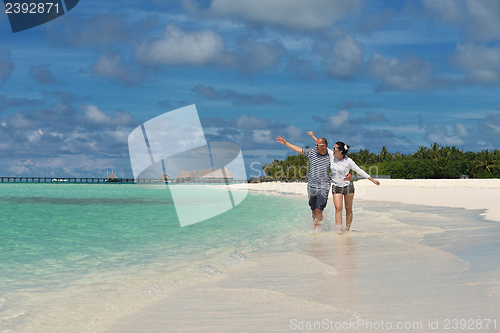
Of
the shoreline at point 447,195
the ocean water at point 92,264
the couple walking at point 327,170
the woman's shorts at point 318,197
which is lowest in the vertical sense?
the shoreline at point 447,195

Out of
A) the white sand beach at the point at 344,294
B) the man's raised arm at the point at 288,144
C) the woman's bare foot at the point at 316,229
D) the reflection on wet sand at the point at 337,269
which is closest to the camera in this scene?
the white sand beach at the point at 344,294

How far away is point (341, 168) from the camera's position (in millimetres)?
9039

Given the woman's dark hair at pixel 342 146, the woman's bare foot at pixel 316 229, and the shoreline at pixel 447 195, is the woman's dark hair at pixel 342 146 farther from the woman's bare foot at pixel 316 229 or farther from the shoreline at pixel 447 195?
the shoreline at pixel 447 195

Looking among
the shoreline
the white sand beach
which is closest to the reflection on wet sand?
the white sand beach

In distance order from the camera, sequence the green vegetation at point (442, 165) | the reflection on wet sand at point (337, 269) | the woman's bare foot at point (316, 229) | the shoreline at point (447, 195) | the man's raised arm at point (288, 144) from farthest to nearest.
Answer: the green vegetation at point (442, 165), the shoreline at point (447, 195), the woman's bare foot at point (316, 229), the man's raised arm at point (288, 144), the reflection on wet sand at point (337, 269)

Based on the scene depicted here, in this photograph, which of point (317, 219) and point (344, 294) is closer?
point (344, 294)

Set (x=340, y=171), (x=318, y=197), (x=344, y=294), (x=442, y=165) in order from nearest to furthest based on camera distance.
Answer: (x=344, y=294) < (x=340, y=171) < (x=318, y=197) < (x=442, y=165)

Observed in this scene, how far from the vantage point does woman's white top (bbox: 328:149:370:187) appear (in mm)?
9023

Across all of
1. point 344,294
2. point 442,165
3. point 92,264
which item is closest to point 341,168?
point 344,294

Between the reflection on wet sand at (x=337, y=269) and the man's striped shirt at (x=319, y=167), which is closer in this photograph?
the reflection on wet sand at (x=337, y=269)

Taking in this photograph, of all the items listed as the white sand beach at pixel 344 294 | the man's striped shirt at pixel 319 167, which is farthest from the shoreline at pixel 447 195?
the white sand beach at pixel 344 294

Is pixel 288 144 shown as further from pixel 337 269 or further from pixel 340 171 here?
pixel 337 269

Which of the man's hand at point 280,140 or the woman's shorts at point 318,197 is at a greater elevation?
the man's hand at point 280,140

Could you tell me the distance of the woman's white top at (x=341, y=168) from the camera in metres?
9.02
